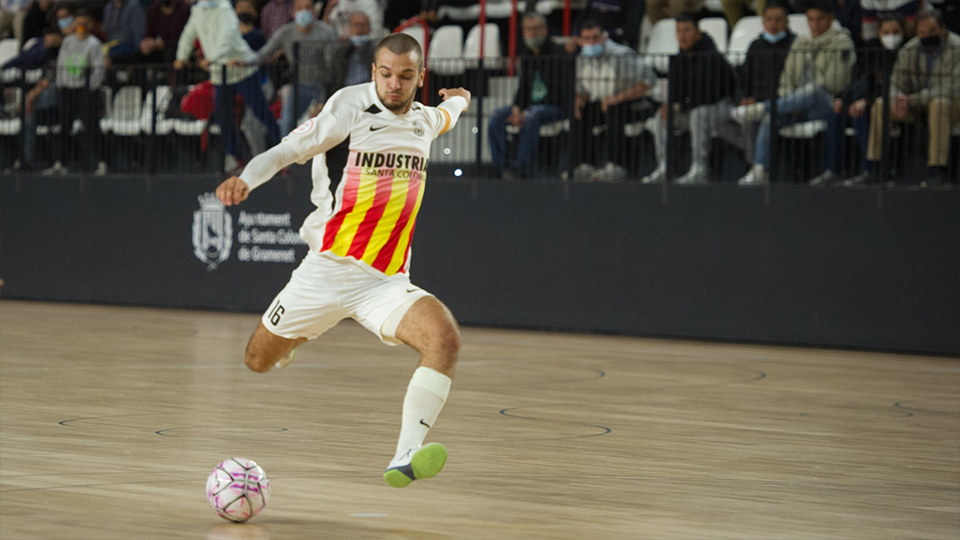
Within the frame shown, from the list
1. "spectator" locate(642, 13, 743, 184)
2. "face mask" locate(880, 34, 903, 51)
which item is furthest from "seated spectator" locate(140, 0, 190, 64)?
"face mask" locate(880, 34, 903, 51)

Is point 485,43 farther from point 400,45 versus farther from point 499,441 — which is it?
point 400,45

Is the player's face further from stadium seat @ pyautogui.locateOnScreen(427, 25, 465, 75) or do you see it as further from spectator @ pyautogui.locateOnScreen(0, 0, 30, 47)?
spectator @ pyautogui.locateOnScreen(0, 0, 30, 47)

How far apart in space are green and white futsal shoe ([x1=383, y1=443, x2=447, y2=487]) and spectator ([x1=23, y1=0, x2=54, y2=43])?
1771 cm

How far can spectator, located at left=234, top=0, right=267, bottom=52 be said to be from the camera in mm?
19047

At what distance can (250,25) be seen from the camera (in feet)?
63.2

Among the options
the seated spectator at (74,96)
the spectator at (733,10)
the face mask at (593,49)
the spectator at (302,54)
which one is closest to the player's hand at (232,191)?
the face mask at (593,49)

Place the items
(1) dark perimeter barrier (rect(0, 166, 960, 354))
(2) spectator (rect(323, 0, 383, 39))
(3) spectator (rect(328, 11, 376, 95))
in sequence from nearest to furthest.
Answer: (1) dark perimeter barrier (rect(0, 166, 960, 354)) < (3) spectator (rect(328, 11, 376, 95)) < (2) spectator (rect(323, 0, 383, 39))

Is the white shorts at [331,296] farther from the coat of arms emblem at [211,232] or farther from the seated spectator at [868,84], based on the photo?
the coat of arms emblem at [211,232]

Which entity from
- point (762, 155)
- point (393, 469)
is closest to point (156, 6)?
point (762, 155)

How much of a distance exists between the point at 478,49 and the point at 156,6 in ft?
17.2

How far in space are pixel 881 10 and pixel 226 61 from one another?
8.18 metres

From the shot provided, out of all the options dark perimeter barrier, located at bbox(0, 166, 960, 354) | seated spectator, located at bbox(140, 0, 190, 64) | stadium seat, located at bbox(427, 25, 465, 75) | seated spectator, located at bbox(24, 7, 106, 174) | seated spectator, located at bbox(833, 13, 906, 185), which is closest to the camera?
seated spectator, located at bbox(833, 13, 906, 185)

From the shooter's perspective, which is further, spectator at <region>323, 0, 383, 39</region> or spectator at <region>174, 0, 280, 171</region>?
Answer: spectator at <region>174, 0, 280, 171</region>

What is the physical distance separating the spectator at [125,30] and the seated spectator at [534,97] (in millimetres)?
6178
